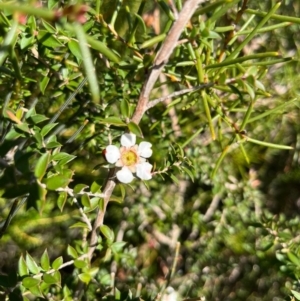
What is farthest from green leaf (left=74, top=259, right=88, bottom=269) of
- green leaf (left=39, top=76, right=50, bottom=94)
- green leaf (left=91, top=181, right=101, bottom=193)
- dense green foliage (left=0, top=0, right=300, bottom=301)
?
green leaf (left=39, top=76, right=50, bottom=94)

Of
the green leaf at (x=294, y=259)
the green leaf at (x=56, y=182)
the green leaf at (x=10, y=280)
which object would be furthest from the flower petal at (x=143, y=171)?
→ the green leaf at (x=294, y=259)

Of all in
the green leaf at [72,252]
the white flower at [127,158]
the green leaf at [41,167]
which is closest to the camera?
the green leaf at [41,167]

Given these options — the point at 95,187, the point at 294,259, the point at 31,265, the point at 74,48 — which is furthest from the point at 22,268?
the point at 294,259

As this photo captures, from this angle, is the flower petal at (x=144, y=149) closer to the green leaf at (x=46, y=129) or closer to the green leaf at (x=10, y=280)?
the green leaf at (x=46, y=129)

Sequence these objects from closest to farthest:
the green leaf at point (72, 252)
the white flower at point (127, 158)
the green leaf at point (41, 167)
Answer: the green leaf at point (41, 167), the white flower at point (127, 158), the green leaf at point (72, 252)

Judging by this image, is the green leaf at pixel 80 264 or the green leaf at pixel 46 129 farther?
the green leaf at pixel 80 264

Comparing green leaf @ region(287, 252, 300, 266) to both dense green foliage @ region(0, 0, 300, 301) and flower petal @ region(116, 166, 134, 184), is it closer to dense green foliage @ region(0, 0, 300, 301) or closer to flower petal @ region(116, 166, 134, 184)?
dense green foliage @ region(0, 0, 300, 301)
